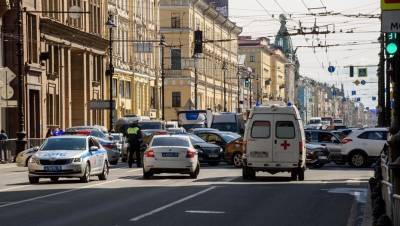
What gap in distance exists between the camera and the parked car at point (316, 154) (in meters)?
38.0

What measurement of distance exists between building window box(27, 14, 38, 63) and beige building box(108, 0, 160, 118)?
12.6m

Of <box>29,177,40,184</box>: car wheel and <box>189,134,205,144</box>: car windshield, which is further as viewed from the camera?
<box>189,134,205,144</box>: car windshield

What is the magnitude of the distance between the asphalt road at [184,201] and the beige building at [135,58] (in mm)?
43142

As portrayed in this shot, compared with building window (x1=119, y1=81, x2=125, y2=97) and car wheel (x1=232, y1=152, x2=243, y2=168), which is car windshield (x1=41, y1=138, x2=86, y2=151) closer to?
car wheel (x1=232, y1=152, x2=243, y2=168)

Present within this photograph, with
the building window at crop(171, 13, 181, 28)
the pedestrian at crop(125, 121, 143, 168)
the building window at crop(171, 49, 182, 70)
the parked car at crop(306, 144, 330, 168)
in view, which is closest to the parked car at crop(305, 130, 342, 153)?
the parked car at crop(306, 144, 330, 168)

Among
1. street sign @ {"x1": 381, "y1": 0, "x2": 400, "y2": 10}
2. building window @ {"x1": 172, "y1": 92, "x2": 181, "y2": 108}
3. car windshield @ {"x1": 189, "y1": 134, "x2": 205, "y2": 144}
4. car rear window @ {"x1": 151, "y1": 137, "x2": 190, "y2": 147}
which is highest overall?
street sign @ {"x1": 381, "y1": 0, "x2": 400, "y2": 10}

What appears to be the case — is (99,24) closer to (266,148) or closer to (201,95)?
(201,95)

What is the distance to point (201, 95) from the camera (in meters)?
109

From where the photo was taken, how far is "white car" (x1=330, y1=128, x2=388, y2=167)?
38656mm

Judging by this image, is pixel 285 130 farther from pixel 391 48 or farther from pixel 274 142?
pixel 391 48

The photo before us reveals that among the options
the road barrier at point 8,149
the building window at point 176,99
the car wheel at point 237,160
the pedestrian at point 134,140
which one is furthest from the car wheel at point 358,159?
the building window at point 176,99

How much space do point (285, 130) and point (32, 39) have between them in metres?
32.0

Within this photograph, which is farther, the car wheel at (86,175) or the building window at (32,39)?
the building window at (32,39)

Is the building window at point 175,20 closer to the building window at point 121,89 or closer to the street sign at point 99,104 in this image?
the building window at point 121,89
